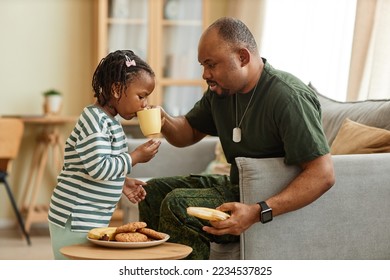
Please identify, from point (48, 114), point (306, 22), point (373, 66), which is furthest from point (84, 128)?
point (48, 114)

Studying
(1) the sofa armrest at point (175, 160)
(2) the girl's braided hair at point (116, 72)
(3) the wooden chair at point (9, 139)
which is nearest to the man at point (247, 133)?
(2) the girl's braided hair at point (116, 72)

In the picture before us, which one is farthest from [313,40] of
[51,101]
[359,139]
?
[51,101]

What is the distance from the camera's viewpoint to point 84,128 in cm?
209

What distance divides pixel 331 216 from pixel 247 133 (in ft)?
1.17

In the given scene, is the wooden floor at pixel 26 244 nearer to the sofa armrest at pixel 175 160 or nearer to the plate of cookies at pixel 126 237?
the sofa armrest at pixel 175 160

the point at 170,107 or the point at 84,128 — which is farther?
the point at 170,107

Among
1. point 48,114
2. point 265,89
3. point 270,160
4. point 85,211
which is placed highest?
point 265,89

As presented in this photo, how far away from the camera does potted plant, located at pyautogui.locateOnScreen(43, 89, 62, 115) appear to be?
491cm

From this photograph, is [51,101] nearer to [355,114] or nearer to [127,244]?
[355,114]

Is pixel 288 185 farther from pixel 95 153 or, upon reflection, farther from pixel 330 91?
pixel 330 91

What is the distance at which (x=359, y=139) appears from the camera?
2553 millimetres

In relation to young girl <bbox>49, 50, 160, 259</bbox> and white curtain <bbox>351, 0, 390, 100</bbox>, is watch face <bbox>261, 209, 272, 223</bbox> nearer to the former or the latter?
young girl <bbox>49, 50, 160, 259</bbox>

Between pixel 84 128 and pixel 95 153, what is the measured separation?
104 mm

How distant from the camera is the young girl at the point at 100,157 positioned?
2.05 meters
